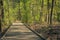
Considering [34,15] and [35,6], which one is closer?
[34,15]

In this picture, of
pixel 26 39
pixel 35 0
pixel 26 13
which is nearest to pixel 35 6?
pixel 35 0

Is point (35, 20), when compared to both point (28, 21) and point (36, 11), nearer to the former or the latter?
point (28, 21)

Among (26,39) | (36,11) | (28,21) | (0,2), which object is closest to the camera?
(26,39)

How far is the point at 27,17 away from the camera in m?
46.8

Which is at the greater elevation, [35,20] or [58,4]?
[58,4]

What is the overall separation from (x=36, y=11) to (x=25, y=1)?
16.1 feet

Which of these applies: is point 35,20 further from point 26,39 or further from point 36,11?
point 26,39

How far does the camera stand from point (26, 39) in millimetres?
12312

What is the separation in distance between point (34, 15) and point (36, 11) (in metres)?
2.78

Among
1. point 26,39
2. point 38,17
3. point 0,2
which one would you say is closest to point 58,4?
point 38,17

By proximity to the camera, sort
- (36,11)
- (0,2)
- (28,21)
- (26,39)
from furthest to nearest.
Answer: (36,11), (28,21), (0,2), (26,39)

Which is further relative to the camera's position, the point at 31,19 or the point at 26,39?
the point at 31,19

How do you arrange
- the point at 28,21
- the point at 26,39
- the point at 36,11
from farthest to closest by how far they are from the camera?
the point at 36,11 → the point at 28,21 → the point at 26,39

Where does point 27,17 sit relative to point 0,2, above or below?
below
